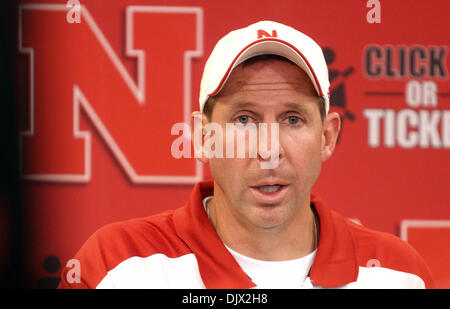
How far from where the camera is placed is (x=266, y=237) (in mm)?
1429

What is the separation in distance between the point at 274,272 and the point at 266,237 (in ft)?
0.28

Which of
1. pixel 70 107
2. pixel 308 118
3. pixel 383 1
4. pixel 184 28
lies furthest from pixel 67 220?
pixel 383 1

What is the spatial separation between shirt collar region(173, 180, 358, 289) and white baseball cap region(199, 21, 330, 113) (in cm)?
29

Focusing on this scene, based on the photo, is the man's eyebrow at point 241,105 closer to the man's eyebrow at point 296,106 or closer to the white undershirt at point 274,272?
the man's eyebrow at point 296,106

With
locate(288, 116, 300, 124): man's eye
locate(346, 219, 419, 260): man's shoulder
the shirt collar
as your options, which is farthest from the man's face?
locate(346, 219, 419, 260): man's shoulder

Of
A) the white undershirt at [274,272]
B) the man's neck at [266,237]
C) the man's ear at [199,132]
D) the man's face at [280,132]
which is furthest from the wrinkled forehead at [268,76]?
the white undershirt at [274,272]

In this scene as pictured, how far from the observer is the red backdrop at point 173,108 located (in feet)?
5.36

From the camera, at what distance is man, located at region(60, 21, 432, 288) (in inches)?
53.0

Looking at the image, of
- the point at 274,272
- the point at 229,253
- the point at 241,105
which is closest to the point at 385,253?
the point at 274,272

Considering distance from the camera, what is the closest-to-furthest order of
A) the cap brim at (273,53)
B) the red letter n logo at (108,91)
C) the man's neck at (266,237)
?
the cap brim at (273,53) → the man's neck at (266,237) → the red letter n logo at (108,91)

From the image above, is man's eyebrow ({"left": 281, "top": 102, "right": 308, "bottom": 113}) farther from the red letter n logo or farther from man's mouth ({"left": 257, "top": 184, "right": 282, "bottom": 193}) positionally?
the red letter n logo

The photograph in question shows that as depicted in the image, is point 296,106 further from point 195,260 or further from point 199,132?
point 195,260
